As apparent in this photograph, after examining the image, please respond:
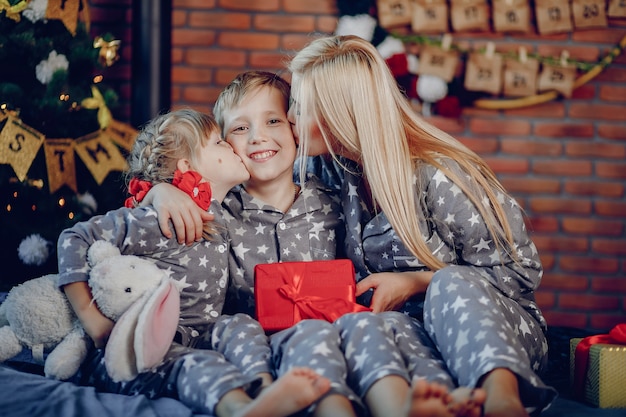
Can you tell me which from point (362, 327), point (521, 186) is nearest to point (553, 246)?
point (521, 186)

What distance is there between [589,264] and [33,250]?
232 cm

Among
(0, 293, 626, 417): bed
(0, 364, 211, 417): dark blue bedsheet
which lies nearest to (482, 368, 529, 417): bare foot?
(0, 293, 626, 417): bed

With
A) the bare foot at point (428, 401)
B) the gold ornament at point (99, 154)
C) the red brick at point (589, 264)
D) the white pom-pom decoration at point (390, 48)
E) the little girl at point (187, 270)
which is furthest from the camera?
the red brick at point (589, 264)

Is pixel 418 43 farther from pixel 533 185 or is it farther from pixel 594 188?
pixel 594 188

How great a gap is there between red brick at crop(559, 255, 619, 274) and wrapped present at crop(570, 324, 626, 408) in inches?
65.2

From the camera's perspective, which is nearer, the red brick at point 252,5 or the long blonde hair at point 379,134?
the long blonde hair at point 379,134

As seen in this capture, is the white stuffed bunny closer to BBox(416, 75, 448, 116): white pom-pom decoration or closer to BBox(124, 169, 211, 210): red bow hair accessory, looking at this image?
BBox(124, 169, 211, 210): red bow hair accessory

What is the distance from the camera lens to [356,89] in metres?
1.83

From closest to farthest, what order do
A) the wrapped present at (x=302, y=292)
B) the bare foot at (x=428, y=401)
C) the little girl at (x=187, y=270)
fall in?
1. the bare foot at (x=428, y=401)
2. the little girl at (x=187, y=270)
3. the wrapped present at (x=302, y=292)

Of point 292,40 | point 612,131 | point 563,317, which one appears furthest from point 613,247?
point 292,40

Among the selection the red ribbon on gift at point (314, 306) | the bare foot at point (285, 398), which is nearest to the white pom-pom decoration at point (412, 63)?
the red ribbon on gift at point (314, 306)

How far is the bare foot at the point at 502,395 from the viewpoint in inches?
45.6

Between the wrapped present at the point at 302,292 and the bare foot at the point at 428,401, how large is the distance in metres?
0.53

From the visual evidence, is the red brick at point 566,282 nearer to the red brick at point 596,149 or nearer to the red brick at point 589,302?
the red brick at point 589,302
